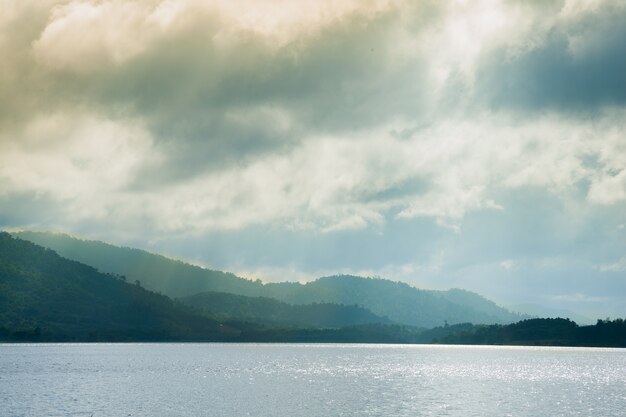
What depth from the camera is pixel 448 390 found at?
613ft

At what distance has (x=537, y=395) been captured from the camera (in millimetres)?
177500

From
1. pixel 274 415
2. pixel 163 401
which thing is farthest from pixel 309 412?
pixel 163 401

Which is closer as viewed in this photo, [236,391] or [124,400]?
[124,400]

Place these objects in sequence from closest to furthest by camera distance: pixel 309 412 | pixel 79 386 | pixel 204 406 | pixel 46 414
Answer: pixel 46 414, pixel 309 412, pixel 204 406, pixel 79 386

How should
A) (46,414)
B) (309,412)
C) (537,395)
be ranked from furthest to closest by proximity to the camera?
(537,395), (309,412), (46,414)

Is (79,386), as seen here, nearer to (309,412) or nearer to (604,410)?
(309,412)

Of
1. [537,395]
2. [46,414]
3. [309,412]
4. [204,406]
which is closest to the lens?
[46,414]

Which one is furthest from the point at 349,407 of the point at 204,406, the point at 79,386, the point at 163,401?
the point at 79,386

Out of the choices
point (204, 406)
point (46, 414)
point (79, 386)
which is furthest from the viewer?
point (79, 386)

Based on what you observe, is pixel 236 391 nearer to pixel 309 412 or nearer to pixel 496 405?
pixel 309 412

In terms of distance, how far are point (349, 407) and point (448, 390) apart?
170ft

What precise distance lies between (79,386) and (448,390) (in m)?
102

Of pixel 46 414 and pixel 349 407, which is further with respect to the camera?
pixel 349 407

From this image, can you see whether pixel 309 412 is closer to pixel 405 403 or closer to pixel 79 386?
pixel 405 403
